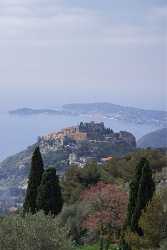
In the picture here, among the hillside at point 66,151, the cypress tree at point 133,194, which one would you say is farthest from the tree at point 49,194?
the hillside at point 66,151

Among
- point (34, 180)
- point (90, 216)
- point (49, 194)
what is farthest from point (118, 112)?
point (90, 216)

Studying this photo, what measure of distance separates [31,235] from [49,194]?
9608mm

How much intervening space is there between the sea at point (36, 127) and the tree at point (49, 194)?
10559cm

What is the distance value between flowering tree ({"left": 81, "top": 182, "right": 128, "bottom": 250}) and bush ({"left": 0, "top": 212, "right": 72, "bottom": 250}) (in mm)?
7384

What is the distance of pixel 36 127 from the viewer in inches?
7141

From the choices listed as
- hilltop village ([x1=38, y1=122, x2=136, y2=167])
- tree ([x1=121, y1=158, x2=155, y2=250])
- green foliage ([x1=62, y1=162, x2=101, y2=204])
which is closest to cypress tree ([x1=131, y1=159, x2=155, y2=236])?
tree ([x1=121, y1=158, x2=155, y2=250])

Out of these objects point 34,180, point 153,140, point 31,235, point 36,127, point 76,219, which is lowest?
point 36,127

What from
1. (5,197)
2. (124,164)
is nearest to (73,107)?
(5,197)

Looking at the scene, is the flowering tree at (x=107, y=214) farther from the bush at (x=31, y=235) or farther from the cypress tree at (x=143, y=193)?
the bush at (x=31, y=235)

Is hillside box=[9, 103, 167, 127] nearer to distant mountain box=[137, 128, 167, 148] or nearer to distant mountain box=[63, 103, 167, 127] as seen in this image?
distant mountain box=[63, 103, 167, 127]

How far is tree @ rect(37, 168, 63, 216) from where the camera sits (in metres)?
21.8

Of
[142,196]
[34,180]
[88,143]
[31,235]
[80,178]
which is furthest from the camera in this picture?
[88,143]

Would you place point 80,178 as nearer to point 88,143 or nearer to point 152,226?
point 152,226

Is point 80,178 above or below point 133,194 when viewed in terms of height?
below
